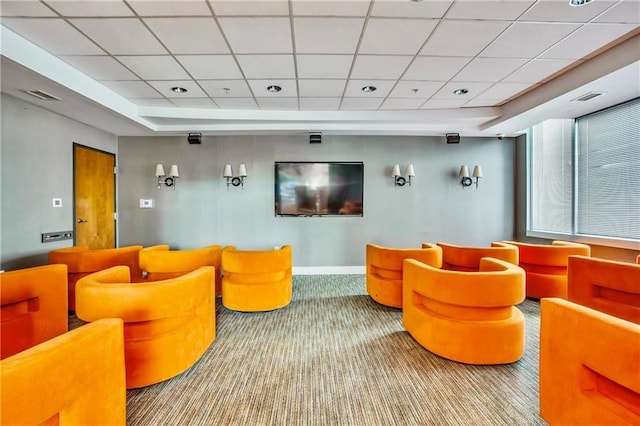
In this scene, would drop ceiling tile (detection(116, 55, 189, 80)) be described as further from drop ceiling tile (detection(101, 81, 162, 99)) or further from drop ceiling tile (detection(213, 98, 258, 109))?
drop ceiling tile (detection(213, 98, 258, 109))

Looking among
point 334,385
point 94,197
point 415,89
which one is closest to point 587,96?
point 415,89

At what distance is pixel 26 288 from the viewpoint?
2.31 metres

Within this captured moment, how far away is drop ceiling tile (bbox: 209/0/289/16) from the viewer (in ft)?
6.59

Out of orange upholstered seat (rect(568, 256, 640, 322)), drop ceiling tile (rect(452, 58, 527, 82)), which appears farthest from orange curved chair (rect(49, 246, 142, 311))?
orange upholstered seat (rect(568, 256, 640, 322))

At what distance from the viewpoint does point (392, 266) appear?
338cm

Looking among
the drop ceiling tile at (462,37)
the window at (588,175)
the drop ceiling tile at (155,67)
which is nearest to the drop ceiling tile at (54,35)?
the drop ceiling tile at (155,67)

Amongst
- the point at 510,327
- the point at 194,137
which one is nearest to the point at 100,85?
the point at 194,137

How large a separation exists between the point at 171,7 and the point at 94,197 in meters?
4.04

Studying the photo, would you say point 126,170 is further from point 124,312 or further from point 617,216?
point 617,216

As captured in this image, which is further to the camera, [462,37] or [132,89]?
[132,89]

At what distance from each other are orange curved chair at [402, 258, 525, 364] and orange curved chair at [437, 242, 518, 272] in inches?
44.7

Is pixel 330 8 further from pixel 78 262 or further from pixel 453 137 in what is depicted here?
pixel 78 262

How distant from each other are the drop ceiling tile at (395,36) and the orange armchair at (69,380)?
293 cm

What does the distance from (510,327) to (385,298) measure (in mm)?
1440
